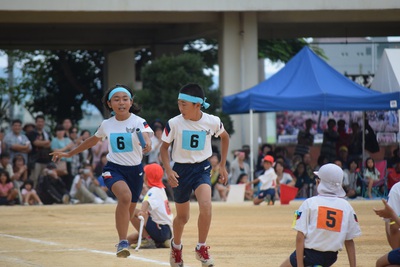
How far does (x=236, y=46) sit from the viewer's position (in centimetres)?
3145

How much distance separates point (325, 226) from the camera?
356 inches

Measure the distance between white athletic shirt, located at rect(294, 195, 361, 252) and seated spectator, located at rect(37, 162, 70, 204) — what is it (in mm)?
16481

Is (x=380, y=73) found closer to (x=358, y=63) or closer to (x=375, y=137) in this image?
(x=375, y=137)

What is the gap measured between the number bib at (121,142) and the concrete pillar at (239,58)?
1897cm

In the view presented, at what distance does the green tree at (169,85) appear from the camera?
1140 inches

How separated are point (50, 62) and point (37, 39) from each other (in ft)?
29.6

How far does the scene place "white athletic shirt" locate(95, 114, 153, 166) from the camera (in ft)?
39.3

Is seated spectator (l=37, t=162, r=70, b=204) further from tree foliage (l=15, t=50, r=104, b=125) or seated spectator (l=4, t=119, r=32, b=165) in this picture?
tree foliage (l=15, t=50, r=104, b=125)

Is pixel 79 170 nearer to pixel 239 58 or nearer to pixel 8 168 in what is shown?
pixel 8 168

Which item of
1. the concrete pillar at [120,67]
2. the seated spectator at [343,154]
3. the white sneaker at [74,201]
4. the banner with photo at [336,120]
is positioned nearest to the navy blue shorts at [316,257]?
the white sneaker at [74,201]

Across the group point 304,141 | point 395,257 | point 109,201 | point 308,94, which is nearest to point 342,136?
point 304,141

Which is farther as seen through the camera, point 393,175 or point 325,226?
point 393,175

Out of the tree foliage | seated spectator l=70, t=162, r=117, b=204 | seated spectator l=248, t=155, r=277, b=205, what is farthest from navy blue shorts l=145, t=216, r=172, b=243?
the tree foliage

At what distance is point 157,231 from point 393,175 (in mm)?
13101
